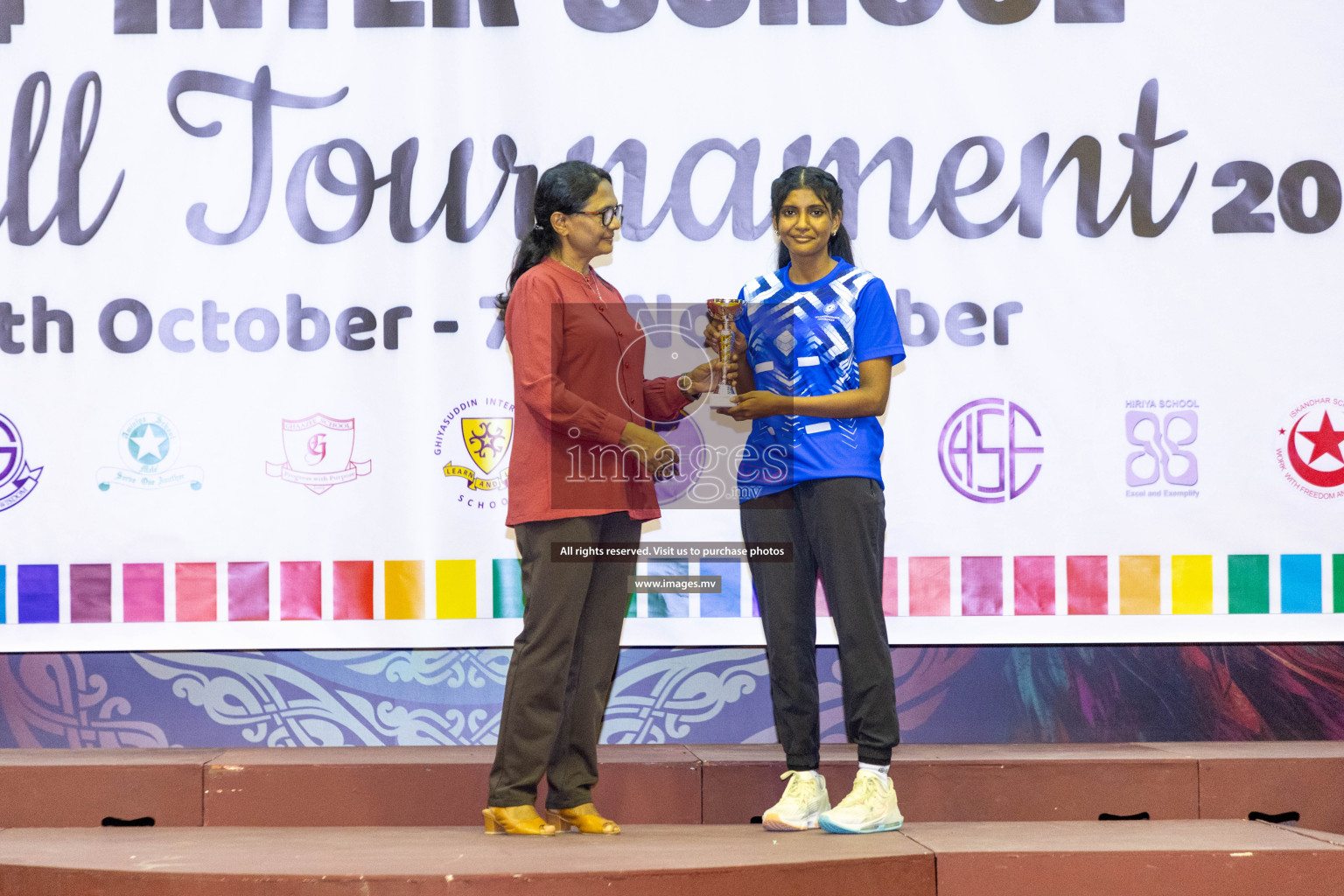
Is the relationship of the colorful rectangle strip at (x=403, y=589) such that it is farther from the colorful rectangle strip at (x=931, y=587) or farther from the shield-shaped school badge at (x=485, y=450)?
the colorful rectangle strip at (x=931, y=587)

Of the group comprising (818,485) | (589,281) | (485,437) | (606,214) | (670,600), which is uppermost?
(606,214)

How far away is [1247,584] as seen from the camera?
3.43 metres

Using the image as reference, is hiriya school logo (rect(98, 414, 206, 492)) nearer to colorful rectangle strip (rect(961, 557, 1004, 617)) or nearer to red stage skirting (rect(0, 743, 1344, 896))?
red stage skirting (rect(0, 743, 1344, 896))

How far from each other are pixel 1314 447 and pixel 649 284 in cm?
191

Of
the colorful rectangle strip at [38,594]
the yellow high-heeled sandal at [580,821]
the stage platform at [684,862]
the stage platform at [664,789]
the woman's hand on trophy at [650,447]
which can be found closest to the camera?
the stage platform at [684,862]

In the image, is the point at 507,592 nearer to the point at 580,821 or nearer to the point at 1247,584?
the point at 580,821

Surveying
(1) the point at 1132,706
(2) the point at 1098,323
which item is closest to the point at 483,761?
(1) the point at 1132,706

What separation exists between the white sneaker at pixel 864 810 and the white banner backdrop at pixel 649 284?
2.78ft

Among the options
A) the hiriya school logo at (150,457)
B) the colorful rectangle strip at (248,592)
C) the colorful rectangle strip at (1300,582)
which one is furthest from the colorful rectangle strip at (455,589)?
the colorful rectangle strip at (1300,582)

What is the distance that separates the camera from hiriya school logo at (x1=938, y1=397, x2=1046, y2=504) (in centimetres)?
342

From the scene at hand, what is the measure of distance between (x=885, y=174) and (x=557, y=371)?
4.32 ft

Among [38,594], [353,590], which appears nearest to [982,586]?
[353,590]

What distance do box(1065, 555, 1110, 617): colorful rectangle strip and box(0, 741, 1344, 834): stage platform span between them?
0.43 m

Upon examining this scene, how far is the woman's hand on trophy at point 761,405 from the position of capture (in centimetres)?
261
